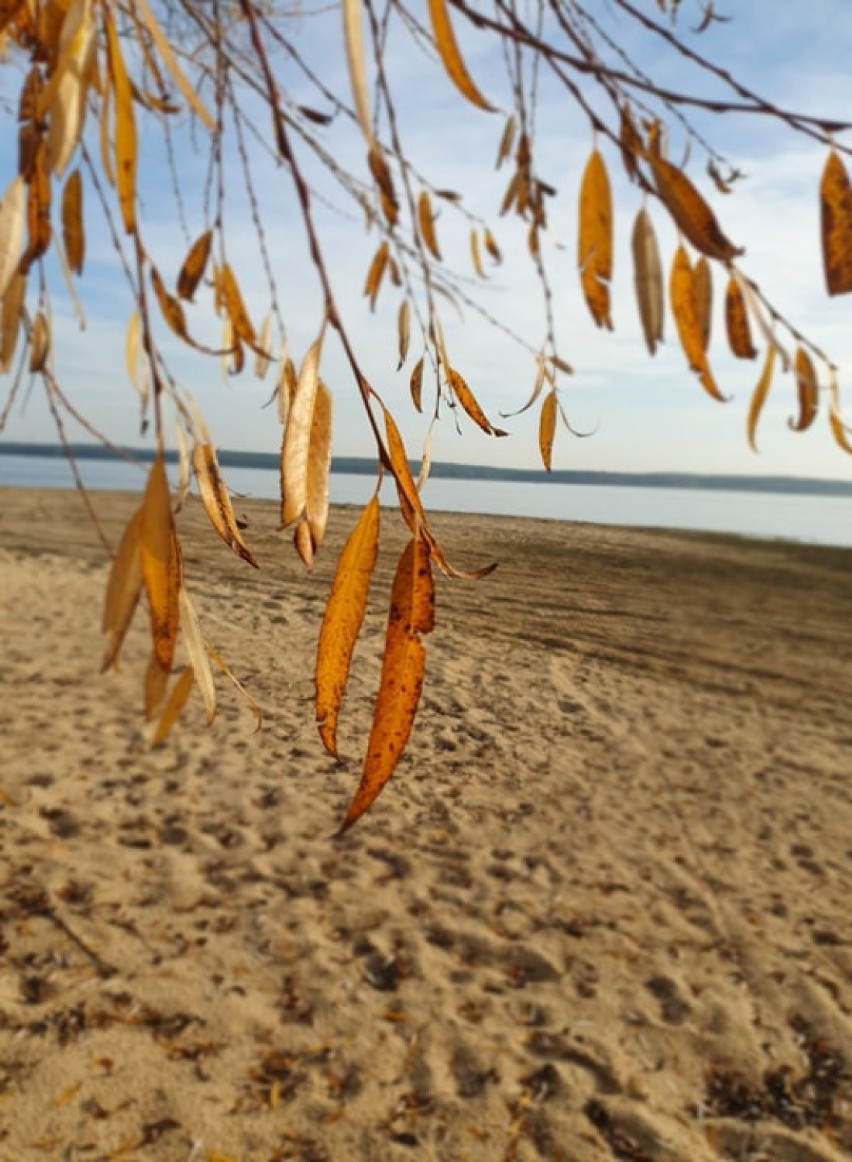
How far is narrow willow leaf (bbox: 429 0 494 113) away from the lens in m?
0.35

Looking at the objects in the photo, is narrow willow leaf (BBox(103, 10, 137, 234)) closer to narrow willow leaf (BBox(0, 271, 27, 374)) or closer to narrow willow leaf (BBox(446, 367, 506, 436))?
narrow willow leaf (BBox(0, 271, 27, 374))

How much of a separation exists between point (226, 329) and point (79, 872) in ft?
5.40

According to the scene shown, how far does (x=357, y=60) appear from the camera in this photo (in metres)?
0.28

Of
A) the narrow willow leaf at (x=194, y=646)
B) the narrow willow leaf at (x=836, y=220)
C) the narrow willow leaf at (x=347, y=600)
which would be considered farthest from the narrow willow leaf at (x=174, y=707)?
the narrow willow leaf at (x=836, y=220)

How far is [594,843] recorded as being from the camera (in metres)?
2.35

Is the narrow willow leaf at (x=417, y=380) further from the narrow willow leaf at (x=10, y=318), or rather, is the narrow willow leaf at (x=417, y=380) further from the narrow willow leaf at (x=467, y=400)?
the narrow willow leaf at (x=10, y=318)

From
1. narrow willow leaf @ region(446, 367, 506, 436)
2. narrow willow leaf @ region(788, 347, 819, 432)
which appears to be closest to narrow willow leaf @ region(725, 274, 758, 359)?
narrow willow leaf @ region(788, 347, 819, 432)

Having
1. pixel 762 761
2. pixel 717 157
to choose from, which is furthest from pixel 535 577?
pixel 762 761

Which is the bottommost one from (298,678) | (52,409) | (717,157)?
(298,678)

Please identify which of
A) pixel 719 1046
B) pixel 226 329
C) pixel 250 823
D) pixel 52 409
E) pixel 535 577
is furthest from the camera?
pixel 250 823

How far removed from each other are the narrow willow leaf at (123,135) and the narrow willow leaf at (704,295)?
0.25 m

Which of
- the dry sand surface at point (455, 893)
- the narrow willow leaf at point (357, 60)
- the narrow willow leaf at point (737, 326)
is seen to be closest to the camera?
the narrow willow leaf at point (357, 60)

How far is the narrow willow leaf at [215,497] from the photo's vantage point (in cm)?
50

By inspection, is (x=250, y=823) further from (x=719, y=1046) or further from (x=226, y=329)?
(x=226, y=329)
